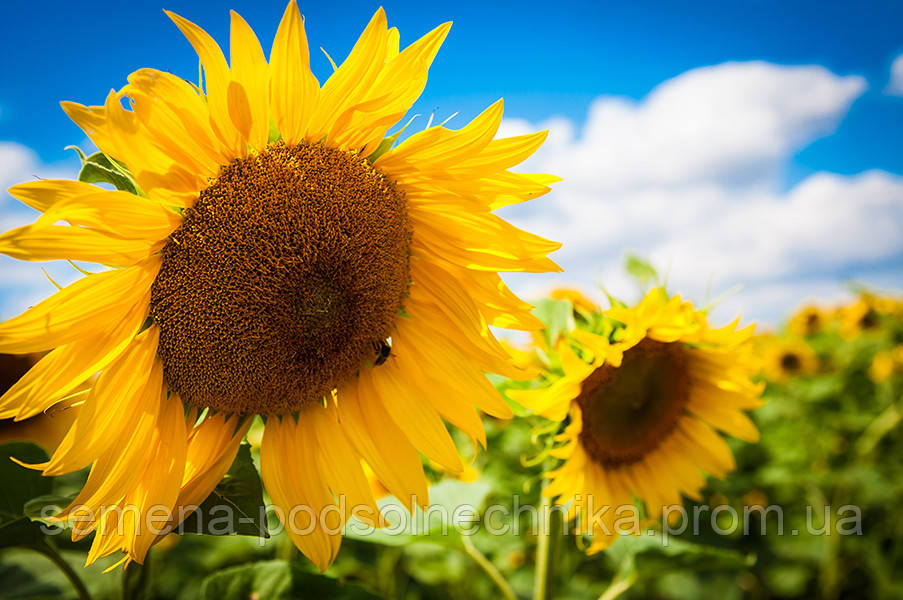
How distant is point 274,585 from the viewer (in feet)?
5.42

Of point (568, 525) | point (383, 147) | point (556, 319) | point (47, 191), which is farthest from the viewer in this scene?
point (568, 525)

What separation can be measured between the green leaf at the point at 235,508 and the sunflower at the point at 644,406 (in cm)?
79

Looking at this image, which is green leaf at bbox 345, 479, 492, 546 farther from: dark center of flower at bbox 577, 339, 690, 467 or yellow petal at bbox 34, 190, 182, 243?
yellow petal at bbox 34, 190, 182, 243

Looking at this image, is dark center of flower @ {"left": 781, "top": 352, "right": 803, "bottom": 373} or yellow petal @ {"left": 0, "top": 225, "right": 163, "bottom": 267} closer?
yellow petal @ {"left": 0, "top": 225, "right": 163, "bottom": 267}

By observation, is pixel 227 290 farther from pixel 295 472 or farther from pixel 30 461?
pixel 30 461

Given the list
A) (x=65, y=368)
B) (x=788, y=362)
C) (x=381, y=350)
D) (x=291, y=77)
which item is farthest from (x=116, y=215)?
(x=788, y=362)

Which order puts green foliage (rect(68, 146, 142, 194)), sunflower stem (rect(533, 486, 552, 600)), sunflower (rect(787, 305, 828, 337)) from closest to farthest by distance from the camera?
green foliage (rect(68, 146, 142, 194)) → sunflower stem (rect(533, 486, 552, 600)) → sunflower (rect(787, 305, 828, 337))

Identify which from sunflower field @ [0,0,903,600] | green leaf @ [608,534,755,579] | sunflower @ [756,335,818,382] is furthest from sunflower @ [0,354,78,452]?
sunflower @ [756,335,818,382]

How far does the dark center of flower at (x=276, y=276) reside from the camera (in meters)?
1.25

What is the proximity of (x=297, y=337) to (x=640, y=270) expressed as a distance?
1.29 metres

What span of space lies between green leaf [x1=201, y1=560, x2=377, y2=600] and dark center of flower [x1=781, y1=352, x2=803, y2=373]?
23.5 feet

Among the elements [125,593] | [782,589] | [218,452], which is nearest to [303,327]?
[218,452]

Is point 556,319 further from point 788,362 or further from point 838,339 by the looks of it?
point 838,339

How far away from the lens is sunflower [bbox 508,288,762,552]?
1.85m
